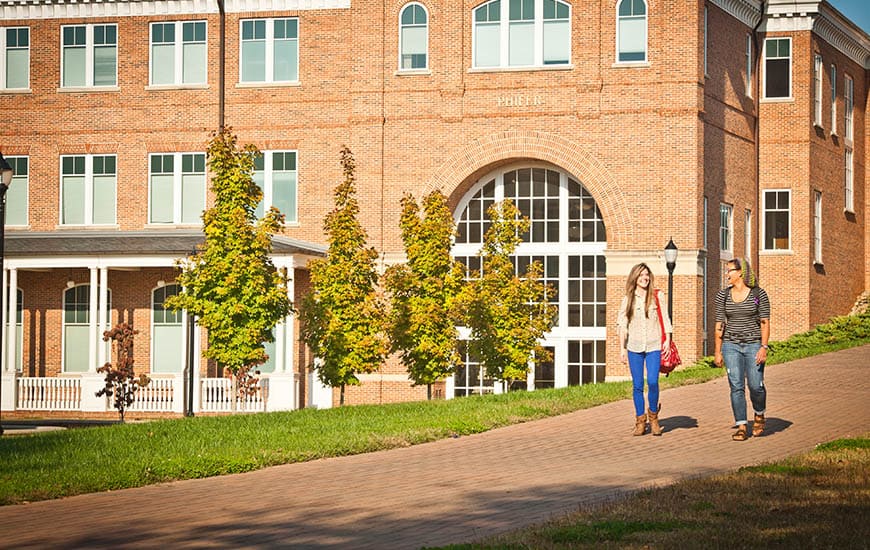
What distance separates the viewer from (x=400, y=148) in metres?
33.6

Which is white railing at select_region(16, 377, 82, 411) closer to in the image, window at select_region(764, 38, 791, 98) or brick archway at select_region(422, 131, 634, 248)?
brick archway at select_region(422, 131, 634, 248)

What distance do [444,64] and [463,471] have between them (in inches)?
813

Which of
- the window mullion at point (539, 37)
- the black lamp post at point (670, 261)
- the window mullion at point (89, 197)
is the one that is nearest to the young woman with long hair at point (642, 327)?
the black lamp post at point (670, 261)

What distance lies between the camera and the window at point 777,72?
3816 centimetres

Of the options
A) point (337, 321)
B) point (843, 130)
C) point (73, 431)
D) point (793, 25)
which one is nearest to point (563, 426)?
point (73, 431)

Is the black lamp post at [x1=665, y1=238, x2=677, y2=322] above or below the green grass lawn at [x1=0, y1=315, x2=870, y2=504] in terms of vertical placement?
above

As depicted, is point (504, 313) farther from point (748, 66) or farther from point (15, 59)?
point (15, 59)

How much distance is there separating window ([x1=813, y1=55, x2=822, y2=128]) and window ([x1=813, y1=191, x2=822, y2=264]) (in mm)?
2066

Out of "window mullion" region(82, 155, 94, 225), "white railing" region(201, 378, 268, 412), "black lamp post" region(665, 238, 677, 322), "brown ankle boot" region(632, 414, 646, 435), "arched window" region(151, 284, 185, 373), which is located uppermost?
"window mullion" region(82, 155, 94, 225)

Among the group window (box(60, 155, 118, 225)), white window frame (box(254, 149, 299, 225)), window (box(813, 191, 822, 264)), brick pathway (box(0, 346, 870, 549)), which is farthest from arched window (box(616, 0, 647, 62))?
brick pathway (box(0, 346, 870, 549))

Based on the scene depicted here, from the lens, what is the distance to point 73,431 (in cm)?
1847

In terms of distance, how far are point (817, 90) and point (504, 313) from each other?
52.8ft

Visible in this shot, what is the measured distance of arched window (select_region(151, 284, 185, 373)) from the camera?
34938 millimetres

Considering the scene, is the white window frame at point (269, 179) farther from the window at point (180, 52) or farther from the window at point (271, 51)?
the window at point (180, 52)
